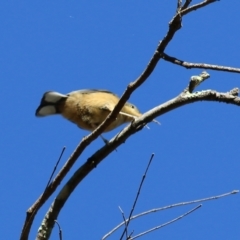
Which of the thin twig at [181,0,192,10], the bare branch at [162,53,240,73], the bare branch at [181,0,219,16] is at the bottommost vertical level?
the bare branch at [162,53,240,73]

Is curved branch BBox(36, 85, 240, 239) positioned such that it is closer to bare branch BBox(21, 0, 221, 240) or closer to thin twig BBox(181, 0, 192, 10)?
bare branch BBox(21, 0, 221, 240)

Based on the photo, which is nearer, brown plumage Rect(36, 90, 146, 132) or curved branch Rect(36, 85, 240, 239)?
curved branch Rect(36, 85, 240, 239)

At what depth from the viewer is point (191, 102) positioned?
2.58 meters

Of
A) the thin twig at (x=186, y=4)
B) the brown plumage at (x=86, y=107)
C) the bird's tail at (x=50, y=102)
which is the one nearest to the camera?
the thin twig at (x=186, y=4)

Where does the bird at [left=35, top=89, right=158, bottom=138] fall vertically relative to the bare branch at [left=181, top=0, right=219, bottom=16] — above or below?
above

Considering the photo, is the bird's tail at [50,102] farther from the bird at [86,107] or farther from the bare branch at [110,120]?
the bare branch at [110,120]

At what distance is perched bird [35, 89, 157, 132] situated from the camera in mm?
4387

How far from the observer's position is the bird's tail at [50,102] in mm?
4629

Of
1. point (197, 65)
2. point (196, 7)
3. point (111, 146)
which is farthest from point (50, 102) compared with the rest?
point (196, 7)

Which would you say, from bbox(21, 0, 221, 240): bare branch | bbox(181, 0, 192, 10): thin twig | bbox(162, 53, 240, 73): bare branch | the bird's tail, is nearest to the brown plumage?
the bird's tail

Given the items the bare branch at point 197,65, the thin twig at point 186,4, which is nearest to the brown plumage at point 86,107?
the bare branch at point 197,65

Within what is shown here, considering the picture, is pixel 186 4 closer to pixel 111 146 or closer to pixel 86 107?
pixel 111 146

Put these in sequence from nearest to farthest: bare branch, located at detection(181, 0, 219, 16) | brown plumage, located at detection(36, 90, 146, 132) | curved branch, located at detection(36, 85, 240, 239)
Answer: bare branch, located at detection(181, 0, 219, 16)
curved branch, located at detection(36, 85, 240, 239)
brown plumage, located at detection(36, 90, 146, 132)

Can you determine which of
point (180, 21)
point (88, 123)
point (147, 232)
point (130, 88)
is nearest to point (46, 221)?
point (147, 232)
